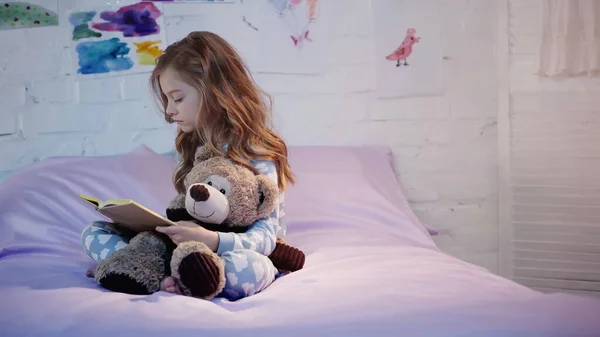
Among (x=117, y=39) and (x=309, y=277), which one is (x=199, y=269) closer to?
(x=309, y=277)

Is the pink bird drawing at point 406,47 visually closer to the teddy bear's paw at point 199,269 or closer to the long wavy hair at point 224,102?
the long wavy hair at point 224,102

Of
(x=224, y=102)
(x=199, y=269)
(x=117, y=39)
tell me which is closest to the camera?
(x=199, y=269)

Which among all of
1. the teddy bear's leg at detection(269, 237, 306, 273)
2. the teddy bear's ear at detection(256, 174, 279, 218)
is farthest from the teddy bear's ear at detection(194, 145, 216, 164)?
the teddy bear's leg at detection(269, 237, 306, 273)

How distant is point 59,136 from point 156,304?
1.29 m

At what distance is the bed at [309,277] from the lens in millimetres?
1063

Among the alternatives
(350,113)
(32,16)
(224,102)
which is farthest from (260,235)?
(32,16)

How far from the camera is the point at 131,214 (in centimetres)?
129

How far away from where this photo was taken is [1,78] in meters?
2.30

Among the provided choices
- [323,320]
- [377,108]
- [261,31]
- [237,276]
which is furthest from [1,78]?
[323,320]

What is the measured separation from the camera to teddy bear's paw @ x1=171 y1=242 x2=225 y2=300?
4.09ft

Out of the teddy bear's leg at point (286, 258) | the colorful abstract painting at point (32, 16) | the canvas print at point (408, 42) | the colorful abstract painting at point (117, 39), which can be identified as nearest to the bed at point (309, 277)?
the teddy bear's leg at point (286, 258)

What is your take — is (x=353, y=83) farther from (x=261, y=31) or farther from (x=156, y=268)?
(x=156, y=268)

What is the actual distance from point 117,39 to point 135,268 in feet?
3.97

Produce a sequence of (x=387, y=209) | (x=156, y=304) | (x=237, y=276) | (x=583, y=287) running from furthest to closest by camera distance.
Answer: (x=583, y=287)
(x=387, y=209)
(x=237, y=276)
(x=156, y=304)
